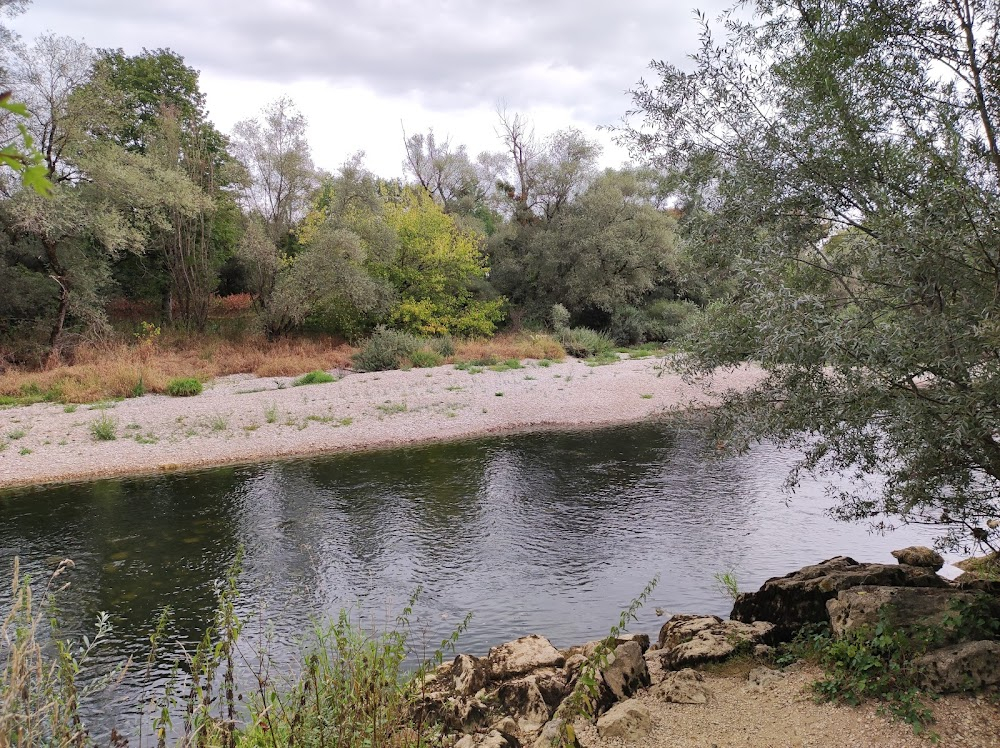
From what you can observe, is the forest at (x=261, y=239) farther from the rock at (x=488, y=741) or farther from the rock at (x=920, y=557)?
the rock at (x=488, y=741)

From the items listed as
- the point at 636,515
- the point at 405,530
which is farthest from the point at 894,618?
the point at 405,530

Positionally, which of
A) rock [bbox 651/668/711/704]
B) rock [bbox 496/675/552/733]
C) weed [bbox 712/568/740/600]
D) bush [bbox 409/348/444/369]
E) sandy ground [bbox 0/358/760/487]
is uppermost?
bush [bbox 409/348/444/369]

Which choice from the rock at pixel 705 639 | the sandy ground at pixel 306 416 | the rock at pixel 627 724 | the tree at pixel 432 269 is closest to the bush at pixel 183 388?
the sandy ground at pixel 306 416

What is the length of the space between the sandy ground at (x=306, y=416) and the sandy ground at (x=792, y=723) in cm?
780

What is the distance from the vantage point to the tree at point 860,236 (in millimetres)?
4348

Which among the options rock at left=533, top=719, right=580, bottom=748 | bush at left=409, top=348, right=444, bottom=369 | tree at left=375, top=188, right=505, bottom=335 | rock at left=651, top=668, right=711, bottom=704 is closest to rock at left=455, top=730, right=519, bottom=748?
rock at left=533, top=719, right=580, bottom=748

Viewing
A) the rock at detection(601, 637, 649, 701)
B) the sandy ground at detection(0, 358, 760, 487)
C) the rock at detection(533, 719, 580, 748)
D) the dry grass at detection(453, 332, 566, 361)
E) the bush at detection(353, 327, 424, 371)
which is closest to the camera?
the rock at detection(533, 719, 580, 748)

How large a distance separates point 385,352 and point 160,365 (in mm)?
7362

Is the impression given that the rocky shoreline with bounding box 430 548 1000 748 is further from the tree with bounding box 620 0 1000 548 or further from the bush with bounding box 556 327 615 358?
the bush with bounding box 556 327 615 358

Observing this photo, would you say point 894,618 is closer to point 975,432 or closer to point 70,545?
point 975,432

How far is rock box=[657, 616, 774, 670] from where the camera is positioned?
19.1 ft

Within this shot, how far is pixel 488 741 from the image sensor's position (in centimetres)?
462

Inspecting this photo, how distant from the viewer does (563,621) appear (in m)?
7.45

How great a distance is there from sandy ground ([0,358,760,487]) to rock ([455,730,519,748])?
850 cm
